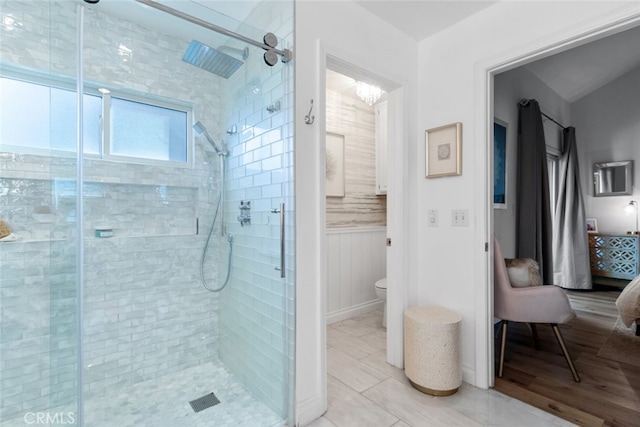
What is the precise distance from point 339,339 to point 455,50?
101 inches

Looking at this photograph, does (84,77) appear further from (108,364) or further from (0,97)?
(108,364)

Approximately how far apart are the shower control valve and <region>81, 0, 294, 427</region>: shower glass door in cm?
1

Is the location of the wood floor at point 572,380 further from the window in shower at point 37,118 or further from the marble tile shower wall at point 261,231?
the window in shower at point 37,118

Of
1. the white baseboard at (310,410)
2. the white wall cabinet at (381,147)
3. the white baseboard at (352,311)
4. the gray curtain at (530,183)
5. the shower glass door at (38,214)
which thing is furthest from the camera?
the white wall cabinet at (381,147)

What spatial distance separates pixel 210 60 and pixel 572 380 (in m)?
3.35

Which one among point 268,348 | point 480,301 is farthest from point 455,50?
point 268,348

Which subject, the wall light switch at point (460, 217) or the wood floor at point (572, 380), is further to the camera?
the wall light switch at point (460, 217)

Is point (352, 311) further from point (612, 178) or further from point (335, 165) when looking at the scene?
point (612, 178)

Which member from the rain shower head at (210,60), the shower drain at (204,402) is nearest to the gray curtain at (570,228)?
the rain shower head at (210,60)

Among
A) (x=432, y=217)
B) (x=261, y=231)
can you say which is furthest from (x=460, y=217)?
(x=261, y=231)

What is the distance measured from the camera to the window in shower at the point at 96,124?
155cm

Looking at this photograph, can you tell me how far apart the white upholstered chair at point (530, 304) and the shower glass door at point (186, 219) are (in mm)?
1573

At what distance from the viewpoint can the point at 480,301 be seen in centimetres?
200

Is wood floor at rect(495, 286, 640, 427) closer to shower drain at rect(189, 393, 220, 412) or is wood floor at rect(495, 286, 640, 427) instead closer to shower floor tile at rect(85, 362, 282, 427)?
shower floor tile at rect(85, 362, 282, 427)
